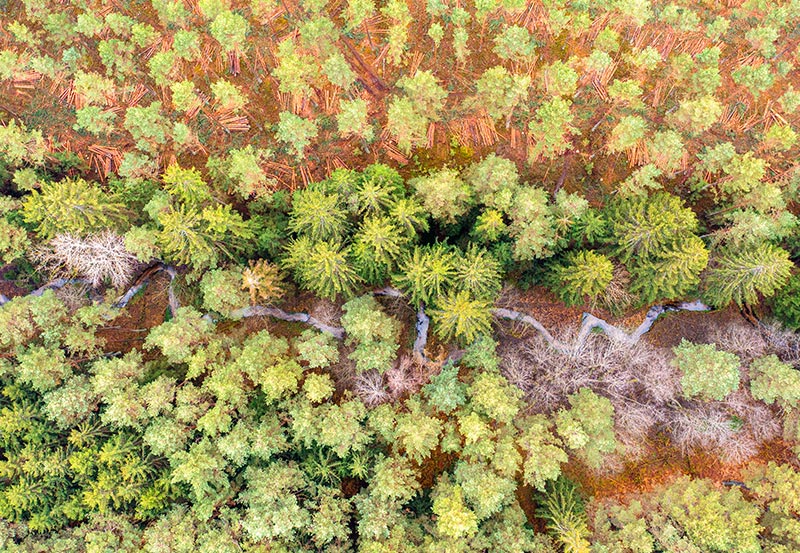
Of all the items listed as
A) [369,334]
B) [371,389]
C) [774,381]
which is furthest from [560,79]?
[371,389]

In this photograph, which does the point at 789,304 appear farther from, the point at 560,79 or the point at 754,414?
the point at 560,79

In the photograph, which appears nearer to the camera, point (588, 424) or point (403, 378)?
point (588, 424)

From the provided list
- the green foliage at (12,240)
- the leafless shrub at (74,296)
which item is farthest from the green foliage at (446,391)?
the green foliage at (12,240)

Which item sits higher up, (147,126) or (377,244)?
(147,126)

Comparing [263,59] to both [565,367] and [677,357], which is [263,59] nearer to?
[565,367]

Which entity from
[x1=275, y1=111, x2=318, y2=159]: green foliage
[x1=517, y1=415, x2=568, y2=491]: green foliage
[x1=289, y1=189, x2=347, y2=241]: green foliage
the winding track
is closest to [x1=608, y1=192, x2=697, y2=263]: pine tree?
the winding track

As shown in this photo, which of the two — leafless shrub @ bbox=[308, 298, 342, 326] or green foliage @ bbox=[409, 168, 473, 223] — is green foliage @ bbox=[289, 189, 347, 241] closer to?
green foliage @ bbox=[409, 168, 473, 223]
